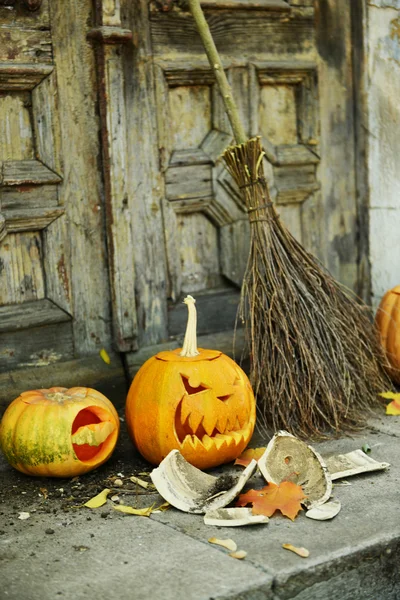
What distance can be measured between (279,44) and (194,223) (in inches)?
40.7

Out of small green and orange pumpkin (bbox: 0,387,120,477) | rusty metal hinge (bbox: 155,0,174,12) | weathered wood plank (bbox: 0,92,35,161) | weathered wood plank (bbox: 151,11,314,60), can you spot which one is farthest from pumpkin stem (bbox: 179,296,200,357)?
rusty metal hinge (bbox: 155,0,174,12)

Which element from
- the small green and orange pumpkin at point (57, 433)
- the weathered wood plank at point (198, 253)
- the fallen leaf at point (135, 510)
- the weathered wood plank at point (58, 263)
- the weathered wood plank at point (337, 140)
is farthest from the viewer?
the weathered wood plank at point (337, 140)

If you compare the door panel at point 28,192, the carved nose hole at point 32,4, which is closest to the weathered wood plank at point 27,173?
the door panel at point 28,192

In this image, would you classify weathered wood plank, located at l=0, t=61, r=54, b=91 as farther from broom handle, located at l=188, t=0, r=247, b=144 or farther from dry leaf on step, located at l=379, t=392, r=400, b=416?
dry leaf on step, located at l=379, t=392, r=400, b=416

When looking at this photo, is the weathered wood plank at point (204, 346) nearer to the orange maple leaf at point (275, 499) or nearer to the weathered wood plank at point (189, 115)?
the weathered wood plank at point (189, 115)

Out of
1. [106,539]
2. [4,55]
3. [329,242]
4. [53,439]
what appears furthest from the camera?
[329,242]

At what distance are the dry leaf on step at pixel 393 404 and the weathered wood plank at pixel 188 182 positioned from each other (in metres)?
1.29

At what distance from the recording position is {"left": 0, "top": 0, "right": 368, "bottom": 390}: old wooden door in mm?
3512

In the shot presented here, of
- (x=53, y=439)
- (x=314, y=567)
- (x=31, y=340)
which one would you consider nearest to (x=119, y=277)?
(x=31, y=340)

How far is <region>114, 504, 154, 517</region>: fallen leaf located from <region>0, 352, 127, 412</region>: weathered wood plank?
0.95m

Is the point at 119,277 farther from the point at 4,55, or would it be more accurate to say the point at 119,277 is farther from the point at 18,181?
the point at 4,55

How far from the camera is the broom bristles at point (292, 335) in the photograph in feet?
11.5

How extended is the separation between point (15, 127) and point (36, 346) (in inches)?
37.7

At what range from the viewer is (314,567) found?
7.44 ft
